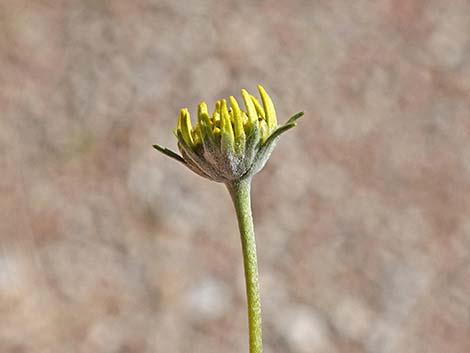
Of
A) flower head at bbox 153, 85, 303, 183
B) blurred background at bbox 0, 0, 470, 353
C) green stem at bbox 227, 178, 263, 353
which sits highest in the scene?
blurred background at bbox 0, 0, 470, 353

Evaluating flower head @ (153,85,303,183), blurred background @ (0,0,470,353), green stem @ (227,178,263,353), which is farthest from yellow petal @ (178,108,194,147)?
blurred background @ (0,0,470,353)

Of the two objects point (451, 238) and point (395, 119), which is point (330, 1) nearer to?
point (395, 119)

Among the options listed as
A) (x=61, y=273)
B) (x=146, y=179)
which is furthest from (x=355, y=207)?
(x=61, y=273)

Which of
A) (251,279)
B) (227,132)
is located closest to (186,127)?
(227,132)

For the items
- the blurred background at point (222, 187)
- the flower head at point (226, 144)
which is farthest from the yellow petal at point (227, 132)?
the blurred background at point (222, 187)

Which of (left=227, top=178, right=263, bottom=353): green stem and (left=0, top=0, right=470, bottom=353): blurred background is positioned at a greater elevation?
(left=0, top=0, right=470, bottom=353): blurred background

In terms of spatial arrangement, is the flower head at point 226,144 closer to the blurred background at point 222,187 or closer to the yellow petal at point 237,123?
the yellow petal at point 237,123

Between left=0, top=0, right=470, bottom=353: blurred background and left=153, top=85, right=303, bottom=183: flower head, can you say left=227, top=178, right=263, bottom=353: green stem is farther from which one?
left=0, top=0, right=470, bottom=353: blurred background
